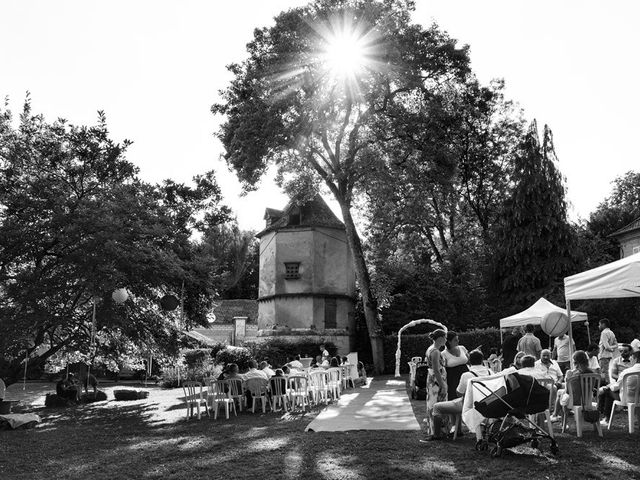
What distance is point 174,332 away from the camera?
55.6ft

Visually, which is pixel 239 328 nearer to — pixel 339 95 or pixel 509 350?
pixel 339 95

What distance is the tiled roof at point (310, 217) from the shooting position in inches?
1390

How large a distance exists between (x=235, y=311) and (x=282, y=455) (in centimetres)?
4290

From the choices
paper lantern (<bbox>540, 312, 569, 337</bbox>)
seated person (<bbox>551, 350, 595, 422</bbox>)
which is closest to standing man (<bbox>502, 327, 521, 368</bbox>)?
paper lantern (<bbox>540, 312, 569, 337</bbox>)

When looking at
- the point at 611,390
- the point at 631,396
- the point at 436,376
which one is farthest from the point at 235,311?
the point at 631,396

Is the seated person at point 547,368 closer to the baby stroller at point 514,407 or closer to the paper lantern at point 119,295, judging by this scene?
the baby stroller at point 514,407

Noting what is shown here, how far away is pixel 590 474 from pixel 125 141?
14.3 m

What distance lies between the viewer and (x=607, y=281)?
1042 centimetres

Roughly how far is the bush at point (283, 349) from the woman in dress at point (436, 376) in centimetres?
2015

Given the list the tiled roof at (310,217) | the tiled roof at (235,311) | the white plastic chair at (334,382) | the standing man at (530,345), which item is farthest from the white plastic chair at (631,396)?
the tiled roof at (235,311)

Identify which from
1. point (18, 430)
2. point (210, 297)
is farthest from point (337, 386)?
point (18, 430)

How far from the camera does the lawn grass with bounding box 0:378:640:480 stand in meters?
6.66

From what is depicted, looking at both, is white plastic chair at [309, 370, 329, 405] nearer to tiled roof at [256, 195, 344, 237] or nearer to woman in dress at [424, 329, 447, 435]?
woman in dress at [424, 329, 447, 435]

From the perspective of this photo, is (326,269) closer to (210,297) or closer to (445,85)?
(445,85)
